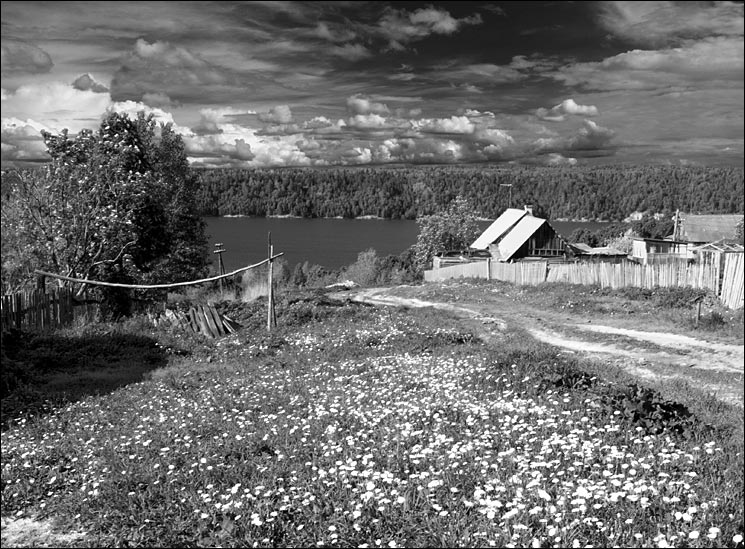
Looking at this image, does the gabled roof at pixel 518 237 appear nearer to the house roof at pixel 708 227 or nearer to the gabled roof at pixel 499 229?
the gabled roof at pixel 499 229

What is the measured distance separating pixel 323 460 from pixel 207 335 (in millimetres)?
16000

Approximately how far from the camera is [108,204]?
94.2 ft

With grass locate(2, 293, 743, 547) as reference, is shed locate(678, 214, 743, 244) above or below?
above

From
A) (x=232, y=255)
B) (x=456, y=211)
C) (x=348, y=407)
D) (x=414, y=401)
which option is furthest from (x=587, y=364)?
(x=232, y=255)

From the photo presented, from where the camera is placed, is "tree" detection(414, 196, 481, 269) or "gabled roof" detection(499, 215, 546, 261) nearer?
"gabled roof" detection(499, 215, 546, 261)

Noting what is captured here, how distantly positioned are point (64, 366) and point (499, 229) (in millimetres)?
50704

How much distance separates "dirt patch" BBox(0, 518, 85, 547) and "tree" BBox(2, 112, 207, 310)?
21526 mm

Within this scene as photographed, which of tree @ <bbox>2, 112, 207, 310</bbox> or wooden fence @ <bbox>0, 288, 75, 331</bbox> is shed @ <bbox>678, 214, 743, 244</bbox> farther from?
wooden fence @ <bbox>0, 288, 75, 331</bbox>

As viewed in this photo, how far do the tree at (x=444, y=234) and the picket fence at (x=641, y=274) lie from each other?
2833cm

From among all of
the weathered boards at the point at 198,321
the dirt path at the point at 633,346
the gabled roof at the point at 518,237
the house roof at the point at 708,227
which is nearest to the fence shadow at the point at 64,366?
the weathered boards at the point at 198,321

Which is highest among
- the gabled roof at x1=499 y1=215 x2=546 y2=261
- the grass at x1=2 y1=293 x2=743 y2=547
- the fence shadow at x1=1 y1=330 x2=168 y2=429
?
the gabled roof at x1=499 y1=215 x2=546 y2=261

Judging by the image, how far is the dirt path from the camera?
1318 cm

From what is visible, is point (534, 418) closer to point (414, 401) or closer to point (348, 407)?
point (414, 401)

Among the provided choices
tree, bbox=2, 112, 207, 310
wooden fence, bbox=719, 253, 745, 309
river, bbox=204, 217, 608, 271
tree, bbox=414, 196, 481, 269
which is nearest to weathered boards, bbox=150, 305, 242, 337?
tree, bbox=2, 112, 207, 310
